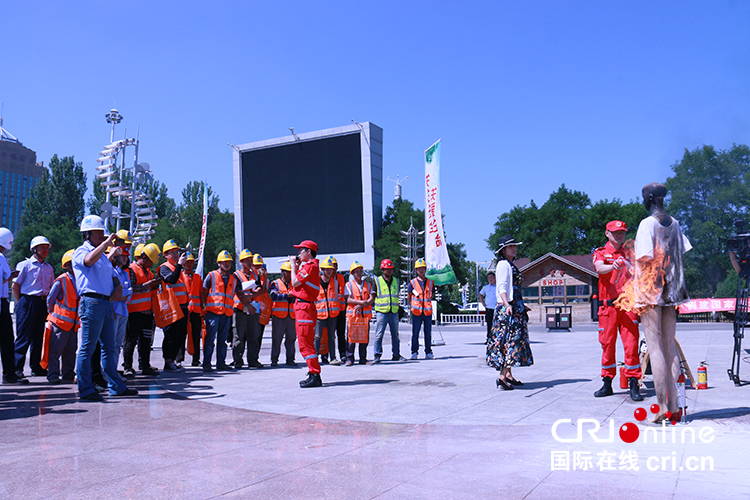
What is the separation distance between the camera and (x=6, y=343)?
25.7 feet

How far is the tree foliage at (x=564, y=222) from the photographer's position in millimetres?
59031

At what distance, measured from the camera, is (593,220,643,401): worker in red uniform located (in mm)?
5922

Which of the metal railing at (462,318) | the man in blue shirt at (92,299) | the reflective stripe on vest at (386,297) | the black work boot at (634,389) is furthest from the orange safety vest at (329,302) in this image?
the metal railing at (462,318)

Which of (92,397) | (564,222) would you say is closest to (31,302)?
(92,397)

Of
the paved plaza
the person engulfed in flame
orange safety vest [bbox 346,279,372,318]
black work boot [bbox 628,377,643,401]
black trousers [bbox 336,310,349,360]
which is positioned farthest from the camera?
black trousers [bbox 336,310,349,360]

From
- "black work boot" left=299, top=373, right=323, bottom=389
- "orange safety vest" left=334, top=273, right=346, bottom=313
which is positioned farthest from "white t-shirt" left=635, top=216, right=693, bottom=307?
"orange safety vest" left=334, top=273, right=346, bottom=313

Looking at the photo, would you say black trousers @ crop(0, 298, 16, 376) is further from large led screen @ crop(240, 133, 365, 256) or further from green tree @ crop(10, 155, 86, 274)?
green tree @ crop(10, 155, 86, 274)

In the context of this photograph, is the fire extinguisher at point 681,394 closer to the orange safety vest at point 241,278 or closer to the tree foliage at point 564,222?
the orange safety vest at point 241,278

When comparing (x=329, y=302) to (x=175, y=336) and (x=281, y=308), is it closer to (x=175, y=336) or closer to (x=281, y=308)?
(x=281, y=308)

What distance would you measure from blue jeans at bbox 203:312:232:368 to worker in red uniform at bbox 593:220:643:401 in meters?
5.85

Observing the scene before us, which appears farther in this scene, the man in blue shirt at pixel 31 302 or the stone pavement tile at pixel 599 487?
the man in blue shirt at pixel 31 302

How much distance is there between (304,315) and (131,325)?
300cm

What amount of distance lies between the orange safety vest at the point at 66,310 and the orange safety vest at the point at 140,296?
0.77 meters

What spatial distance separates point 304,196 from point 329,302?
24.2m
